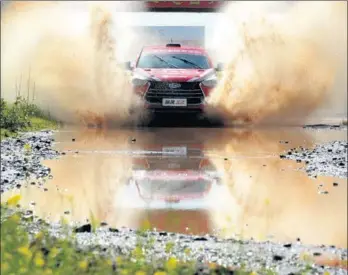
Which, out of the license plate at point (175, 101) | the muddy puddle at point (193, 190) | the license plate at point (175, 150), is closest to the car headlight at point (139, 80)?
the license plate at point (175, 101)

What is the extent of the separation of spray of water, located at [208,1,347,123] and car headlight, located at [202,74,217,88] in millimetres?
490

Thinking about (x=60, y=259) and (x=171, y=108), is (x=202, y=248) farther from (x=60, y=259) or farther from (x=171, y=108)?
(x=171, y=108)

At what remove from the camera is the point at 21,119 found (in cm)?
1429

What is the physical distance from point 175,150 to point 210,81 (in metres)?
4.17

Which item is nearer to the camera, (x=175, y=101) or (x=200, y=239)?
(x=200, y=239)

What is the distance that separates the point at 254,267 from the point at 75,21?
612 inches

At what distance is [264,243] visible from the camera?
7.67 meters

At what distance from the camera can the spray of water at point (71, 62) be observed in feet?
60.7

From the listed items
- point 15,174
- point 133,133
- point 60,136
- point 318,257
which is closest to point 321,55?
point 133,133

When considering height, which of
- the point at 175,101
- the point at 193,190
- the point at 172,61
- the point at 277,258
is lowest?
the point at 277,258

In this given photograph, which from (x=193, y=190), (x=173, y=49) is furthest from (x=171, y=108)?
(x=193, y=190)

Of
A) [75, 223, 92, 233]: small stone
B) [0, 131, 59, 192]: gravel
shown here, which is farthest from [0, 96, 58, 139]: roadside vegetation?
[75, 223, 92, 233]: small stone

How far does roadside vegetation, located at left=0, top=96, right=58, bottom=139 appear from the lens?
1319 centimetres

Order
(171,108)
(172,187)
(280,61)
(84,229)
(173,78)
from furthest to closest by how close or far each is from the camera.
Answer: (280,61), (171,108), (173,78), (172,187), (84,229)
